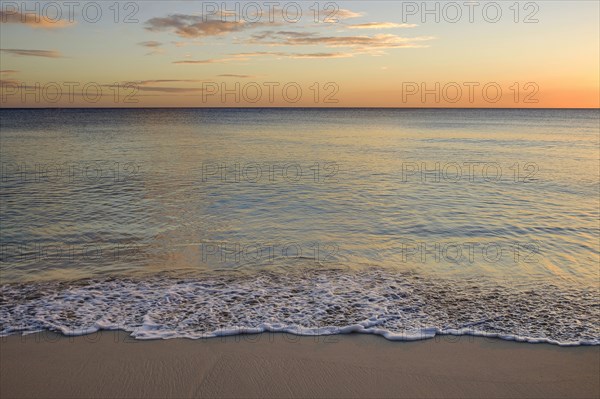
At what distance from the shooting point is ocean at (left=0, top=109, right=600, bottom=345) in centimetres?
725

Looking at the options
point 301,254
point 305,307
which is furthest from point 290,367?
point 301,254

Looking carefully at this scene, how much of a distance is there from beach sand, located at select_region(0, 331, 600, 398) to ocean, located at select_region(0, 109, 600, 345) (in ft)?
1.12

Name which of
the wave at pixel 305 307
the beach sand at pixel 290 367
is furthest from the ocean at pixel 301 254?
the beach sand at pixel 290 367

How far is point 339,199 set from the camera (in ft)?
53.7

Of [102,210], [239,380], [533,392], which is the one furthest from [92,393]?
[102,210]

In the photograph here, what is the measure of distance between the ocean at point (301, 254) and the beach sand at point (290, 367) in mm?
342

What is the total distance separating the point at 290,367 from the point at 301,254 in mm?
4634

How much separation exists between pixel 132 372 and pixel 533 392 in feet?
14.5

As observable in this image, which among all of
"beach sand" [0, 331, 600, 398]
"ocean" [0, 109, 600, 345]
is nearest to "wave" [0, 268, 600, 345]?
"ocean" [0, 109, 600, 345]

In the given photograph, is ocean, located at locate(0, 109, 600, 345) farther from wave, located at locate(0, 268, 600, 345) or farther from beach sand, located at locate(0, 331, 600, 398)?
beach sand, located at locate(0, 331, 600, 398)

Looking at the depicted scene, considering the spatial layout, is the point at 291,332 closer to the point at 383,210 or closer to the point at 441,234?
the point at 441,234

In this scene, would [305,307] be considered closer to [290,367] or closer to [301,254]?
[290,367]

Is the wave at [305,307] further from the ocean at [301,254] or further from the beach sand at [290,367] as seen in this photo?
the beach sand at [290,367]

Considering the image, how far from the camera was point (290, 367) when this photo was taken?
5.89m
